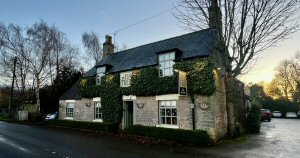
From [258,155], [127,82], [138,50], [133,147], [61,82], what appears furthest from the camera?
[61,82]

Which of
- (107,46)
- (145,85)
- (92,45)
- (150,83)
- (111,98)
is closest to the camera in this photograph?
(150,83)

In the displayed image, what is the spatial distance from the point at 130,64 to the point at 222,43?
26.6 feet

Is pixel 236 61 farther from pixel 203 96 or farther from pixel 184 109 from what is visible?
pixel 184 109

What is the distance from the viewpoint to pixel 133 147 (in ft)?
37.2

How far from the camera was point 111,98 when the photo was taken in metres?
18.5

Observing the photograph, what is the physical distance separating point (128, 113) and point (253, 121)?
1060cm

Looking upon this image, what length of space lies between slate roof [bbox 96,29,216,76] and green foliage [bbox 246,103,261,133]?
7354mm

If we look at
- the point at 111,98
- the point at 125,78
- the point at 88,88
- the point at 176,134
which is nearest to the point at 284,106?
the point at 125,78

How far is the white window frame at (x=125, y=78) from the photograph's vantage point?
703 inches

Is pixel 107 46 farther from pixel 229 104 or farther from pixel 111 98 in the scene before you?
pixel 229 104

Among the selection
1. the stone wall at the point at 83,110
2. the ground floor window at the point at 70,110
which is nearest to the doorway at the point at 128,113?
the stone wall at the point at 83,110

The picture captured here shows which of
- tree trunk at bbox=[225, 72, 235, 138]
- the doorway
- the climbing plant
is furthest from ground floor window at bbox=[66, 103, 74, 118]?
tree trunk at bbox=[225, 72, 235, 138]

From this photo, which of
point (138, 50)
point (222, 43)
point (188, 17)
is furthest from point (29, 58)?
point (222, 43)

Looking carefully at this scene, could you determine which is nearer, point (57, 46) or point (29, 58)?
point (29, 58)
